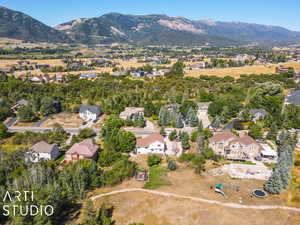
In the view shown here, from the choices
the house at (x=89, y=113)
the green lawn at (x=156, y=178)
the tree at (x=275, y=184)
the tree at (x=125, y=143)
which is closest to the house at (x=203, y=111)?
the tree at (x=125, y=143)

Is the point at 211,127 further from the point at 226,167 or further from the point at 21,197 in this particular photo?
the point at 21,197

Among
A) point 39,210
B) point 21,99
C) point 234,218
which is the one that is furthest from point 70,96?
point 234,218

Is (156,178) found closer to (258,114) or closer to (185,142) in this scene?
(185,142)

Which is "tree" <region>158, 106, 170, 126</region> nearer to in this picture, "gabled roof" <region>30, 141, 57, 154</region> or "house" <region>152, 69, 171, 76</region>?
"gabled roof" <region>30, 141, 57, 154</region>

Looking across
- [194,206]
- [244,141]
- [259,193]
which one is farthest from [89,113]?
[259,193]

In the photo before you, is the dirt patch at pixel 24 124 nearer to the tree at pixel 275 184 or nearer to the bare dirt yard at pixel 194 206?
the bare dirt yard at pixel 194 206

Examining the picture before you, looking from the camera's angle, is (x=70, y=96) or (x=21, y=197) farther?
(x=70, y=96)

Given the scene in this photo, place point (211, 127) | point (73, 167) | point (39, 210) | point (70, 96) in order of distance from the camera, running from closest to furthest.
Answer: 1. point (39, 210)
2. point (73, 167)
3. point (211, 127)
4. point (70, 96)
